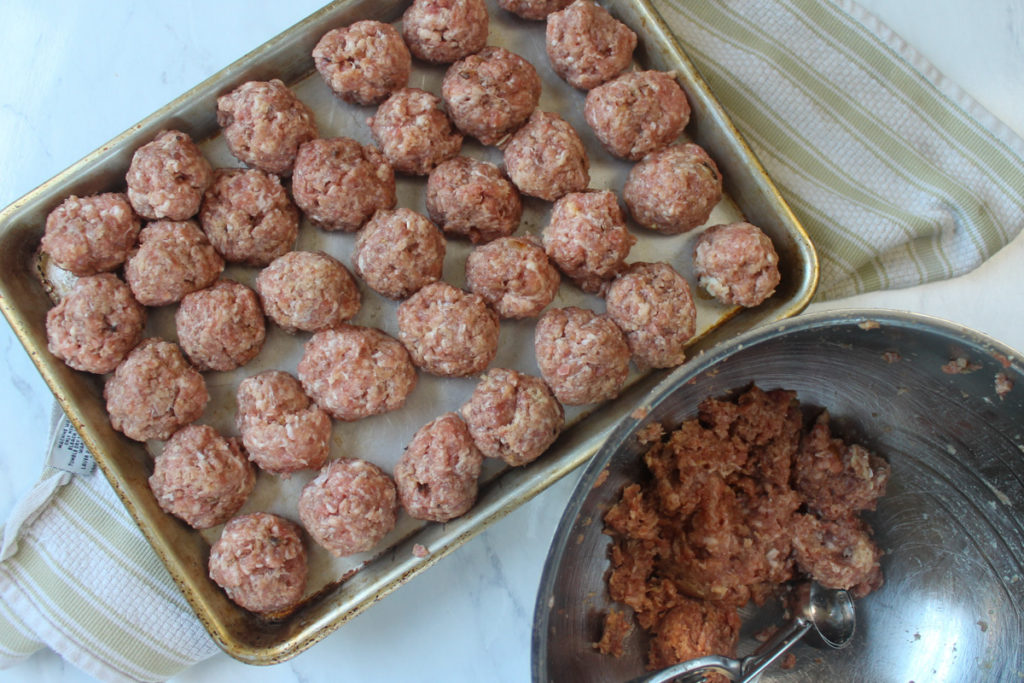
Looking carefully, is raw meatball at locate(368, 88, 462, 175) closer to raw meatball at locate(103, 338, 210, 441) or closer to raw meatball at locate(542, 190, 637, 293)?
raw meatball at locate(542, 190, 637, 293)

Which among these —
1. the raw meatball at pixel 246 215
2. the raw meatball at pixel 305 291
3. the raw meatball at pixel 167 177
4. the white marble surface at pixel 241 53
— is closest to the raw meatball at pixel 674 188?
the white marble surface at pixel 241 53

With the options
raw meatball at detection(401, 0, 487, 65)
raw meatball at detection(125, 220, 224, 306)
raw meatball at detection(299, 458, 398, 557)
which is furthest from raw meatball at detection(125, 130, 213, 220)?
raw meatball at detection(299, 458, 398, 557)

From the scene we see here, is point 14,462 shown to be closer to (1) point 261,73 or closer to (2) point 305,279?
(2) point 305,279

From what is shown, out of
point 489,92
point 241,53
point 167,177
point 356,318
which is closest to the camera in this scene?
point 167,177

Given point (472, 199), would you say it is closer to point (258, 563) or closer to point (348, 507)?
point (348, 507)

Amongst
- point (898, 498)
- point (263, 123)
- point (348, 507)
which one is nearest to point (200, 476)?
point (348, 507)

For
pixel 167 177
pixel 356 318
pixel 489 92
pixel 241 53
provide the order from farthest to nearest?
pixel 241 53, pixel 356 318, pixel 489 92, pixel 167 177

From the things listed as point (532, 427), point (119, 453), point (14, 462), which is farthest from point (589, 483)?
point (14, 462)

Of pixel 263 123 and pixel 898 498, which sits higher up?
pixel 263 123
